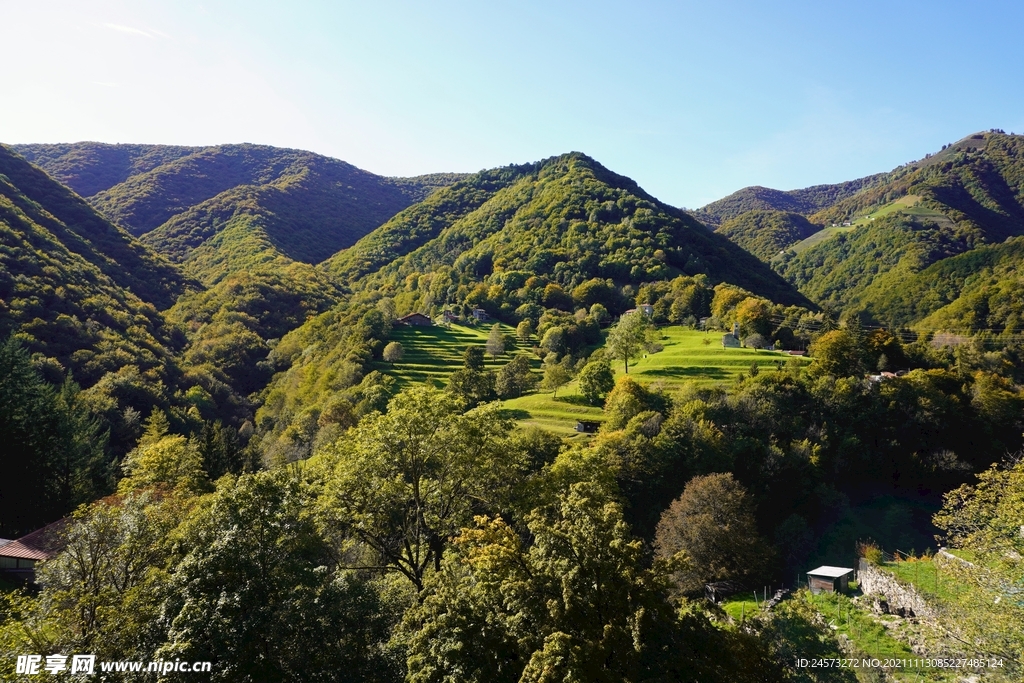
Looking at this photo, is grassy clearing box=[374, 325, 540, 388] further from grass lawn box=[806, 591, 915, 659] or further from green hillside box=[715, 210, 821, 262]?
green hillside box=[715, 210, 821, 262]

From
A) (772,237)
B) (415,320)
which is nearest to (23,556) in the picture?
(415,320)

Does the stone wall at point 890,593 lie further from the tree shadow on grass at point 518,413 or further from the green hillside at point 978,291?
the green hillside at point 978,291

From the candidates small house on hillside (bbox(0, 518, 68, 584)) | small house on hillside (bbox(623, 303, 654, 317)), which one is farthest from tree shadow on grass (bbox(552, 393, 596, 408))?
small house on hillside (bbox(0, 518, 68, 584))

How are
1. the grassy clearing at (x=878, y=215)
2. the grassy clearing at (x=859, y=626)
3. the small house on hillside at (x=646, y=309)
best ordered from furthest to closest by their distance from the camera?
1. the grassy clearing at (x=878, y=215)
2. the small house on hillside at (x=646, y=309)
3. the grassy clearing at (x=859, y=626)

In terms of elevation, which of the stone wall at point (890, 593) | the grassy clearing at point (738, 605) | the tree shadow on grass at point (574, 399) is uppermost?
the tree shadow on grass at point (574, 399)

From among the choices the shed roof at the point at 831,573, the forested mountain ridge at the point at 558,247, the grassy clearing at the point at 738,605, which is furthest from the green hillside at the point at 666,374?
the forested mountain ridge at the point at 558,247

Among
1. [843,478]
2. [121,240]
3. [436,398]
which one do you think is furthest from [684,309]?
[121,240]

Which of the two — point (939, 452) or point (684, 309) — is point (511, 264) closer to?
point (684, 309)
